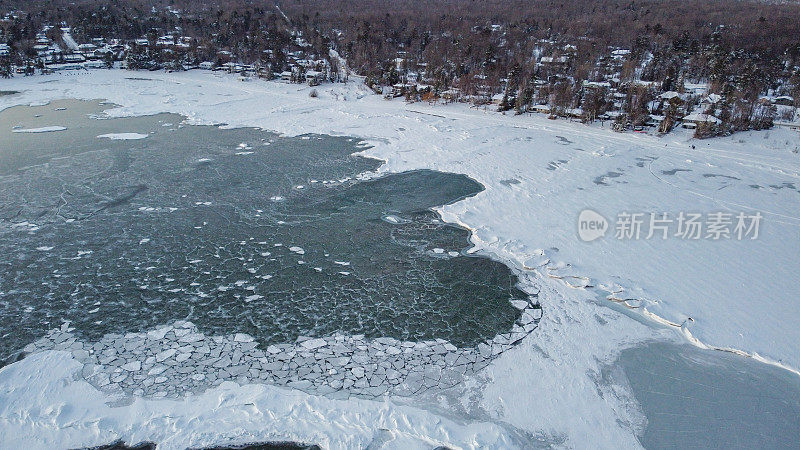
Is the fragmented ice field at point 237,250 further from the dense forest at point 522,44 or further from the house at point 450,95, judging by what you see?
the dense forest at point 522,44

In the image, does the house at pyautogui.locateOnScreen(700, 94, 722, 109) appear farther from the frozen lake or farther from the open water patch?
the frozen lake

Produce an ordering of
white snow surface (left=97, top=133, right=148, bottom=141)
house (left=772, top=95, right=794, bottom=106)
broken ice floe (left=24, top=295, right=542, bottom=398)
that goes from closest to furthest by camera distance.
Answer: broken ice floe (left=24, top=295, right=542, bottom=398), white snow surface (left=97, top=133, right=148, bottom=141), house (left=772, top=95, right=794, bottom=106)

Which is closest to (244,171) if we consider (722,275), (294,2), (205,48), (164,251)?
(164,251)

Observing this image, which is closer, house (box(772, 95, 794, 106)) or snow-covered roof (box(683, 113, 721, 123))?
snow-covered roof (box(683, 113, 721, 123))

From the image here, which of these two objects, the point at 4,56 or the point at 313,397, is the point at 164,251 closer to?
the point at 313,397

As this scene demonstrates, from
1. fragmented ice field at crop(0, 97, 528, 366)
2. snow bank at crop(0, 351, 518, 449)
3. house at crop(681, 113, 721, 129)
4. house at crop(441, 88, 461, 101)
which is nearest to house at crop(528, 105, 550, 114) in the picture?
house at crop(441, 88, 461, 101)

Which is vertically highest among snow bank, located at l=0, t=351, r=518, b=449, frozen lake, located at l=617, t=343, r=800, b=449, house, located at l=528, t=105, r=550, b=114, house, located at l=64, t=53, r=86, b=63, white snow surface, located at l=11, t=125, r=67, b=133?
house, located at l=64, t=53, r=86, b=63

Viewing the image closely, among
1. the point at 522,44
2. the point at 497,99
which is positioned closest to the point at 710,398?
the point at 497,99
